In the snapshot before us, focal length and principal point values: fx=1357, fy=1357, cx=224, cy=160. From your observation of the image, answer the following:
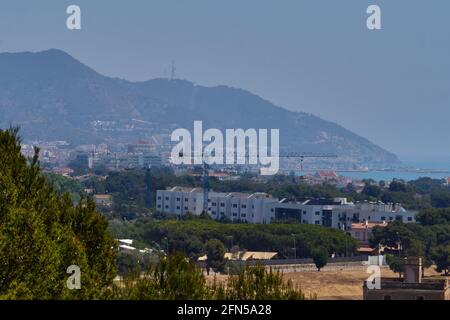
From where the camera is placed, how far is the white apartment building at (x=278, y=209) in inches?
2721

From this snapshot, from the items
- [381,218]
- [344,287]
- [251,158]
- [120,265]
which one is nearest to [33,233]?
[120,265]

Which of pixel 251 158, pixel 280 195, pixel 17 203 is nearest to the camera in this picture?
pixel 17 203

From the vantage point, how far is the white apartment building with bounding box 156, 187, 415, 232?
2721 inches

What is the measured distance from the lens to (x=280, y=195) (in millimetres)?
87375

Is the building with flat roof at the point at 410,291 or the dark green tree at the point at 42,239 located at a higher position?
the dark green tree at the point at 42,239

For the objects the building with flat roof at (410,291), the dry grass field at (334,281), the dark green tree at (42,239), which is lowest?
the dry grass field at (334,281)

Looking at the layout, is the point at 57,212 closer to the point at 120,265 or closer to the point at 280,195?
the point at 120,265

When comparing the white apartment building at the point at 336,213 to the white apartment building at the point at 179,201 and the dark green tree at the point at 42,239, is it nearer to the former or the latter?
the white apartment building at the point at 179,201

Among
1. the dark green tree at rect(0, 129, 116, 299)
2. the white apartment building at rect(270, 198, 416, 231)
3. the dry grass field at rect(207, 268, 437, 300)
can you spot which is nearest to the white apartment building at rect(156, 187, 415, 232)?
the white apartment building at rect(270, 198, 416, 231)

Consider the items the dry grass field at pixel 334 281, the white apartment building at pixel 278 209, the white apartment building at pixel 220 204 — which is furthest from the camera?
the white apartment building at pixel 220 204

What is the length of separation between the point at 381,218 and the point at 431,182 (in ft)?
203

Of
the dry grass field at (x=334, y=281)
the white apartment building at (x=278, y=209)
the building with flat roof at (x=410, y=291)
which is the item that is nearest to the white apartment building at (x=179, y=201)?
the white apartment building at (x=278, y=209)
